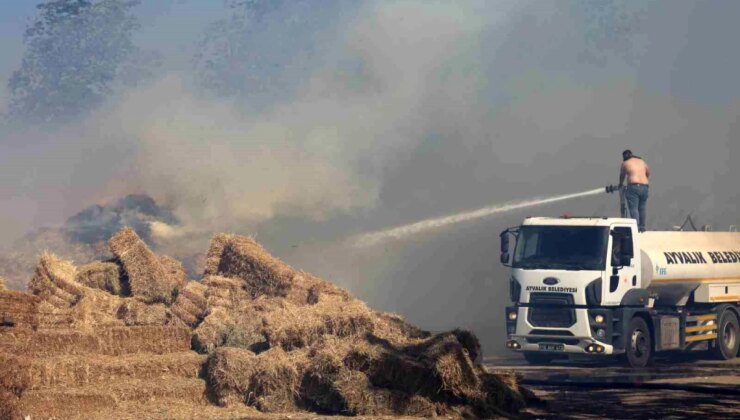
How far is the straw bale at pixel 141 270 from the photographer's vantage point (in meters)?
24.1

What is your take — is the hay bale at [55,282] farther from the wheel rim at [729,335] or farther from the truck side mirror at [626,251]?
the wheel rim at [729,335]

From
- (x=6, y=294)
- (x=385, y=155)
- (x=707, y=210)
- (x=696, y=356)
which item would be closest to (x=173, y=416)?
(x=6, y=294)

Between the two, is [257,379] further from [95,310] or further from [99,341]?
[95,310]

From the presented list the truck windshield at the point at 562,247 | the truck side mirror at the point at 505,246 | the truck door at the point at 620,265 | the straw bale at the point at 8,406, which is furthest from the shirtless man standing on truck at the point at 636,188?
the straw bale at the point at 8,406

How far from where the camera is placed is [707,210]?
52469 millimetres

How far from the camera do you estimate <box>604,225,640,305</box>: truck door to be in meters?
28.5

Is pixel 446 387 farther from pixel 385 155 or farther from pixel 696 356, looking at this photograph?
pixel 385 155

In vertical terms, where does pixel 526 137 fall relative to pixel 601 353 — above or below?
above

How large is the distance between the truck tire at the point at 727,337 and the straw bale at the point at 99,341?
54.5ft

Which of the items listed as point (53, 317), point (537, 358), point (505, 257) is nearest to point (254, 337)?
point (53, 317)

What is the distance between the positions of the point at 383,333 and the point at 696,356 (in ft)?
48.8

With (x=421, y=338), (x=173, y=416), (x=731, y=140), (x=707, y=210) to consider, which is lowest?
(x=173, y=416)

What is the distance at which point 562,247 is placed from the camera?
95.1ft

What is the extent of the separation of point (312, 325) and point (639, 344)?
36.7 feet
